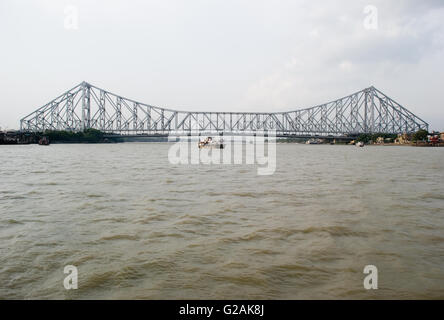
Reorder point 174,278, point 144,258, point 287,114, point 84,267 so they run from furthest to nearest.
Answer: point 287,114
point 144,258
point 84,267
point 174,278

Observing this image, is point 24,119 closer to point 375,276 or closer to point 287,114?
point 287,114

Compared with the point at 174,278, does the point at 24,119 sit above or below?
above

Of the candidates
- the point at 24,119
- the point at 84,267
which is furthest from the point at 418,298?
the point at 24,119

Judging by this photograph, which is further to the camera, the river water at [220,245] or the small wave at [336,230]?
the small wave at [336,230]

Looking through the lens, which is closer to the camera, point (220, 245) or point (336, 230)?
point (220, 245)

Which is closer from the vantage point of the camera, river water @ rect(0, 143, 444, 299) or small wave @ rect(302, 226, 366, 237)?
river water @ rect(0, 143, 444, 299)
